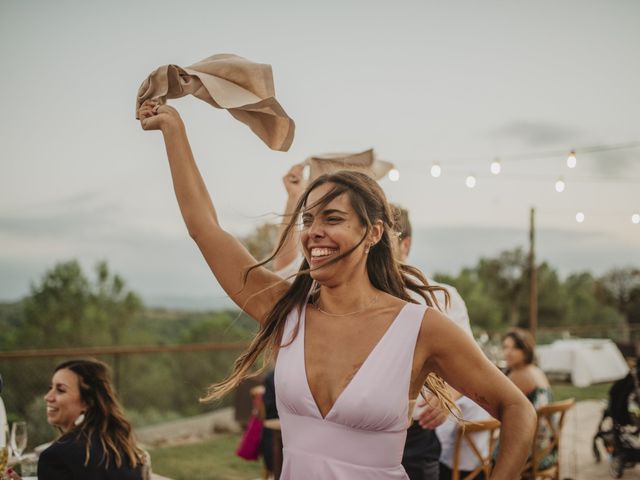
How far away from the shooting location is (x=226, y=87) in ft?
A: 5.49

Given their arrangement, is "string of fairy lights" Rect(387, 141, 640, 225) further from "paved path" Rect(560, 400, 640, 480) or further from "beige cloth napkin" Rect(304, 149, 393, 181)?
"beige cloth napkin" Rect(304, 149, 393, 181)

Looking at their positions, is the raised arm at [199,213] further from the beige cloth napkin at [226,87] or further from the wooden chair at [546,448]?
the wooden chair at [546,448]

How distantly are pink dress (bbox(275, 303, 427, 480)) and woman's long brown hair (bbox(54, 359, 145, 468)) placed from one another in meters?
1.39

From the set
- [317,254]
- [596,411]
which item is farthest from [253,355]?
[596,411]

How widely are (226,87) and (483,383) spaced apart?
101 cm

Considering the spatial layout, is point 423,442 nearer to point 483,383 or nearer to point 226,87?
point 483,383

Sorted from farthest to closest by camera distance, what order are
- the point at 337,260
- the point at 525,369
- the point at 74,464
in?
1. the point at 525,369
2. the point at 74,464
3. the point at 337,260

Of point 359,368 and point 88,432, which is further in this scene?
point 88,432

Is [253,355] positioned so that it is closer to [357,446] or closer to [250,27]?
[357,446]

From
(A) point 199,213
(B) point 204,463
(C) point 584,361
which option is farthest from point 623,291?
(A) point 199,213

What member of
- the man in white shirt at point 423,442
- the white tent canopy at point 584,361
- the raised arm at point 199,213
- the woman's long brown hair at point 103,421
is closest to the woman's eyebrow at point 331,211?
the raised arm at point 199,213

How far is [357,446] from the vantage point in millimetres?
1486

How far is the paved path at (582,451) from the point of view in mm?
6539

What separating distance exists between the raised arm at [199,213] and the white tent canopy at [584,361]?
1284cm
